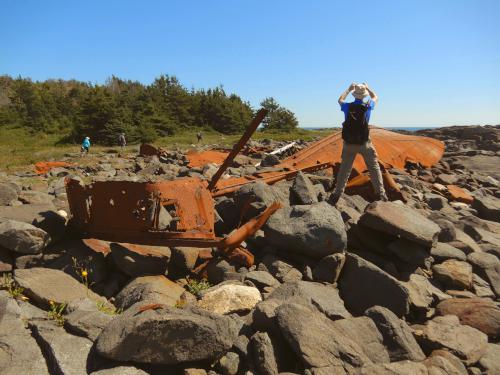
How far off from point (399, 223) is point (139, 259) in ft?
8.42

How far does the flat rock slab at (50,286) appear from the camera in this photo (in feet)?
9.42

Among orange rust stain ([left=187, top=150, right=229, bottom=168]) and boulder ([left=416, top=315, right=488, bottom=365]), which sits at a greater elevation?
orange rust stain ([left=187, top=150, right=229, bottom=168])

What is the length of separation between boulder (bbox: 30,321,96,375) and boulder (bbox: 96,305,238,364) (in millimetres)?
125

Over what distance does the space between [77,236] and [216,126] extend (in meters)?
38.1

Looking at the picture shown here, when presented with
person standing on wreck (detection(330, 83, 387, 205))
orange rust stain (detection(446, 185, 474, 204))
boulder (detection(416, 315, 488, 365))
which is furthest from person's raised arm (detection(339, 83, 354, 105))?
orange rust stain (detection(446, 185, 474, 204))

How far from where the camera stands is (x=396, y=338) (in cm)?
255

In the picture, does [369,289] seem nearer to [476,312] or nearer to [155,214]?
[476,312]

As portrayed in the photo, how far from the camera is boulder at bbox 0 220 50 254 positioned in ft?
10.9

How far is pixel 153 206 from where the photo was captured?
329cm

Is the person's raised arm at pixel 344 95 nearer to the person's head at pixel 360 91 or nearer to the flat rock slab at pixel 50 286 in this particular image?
the person's head at pixel 360 91

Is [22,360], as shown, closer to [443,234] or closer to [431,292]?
[431,292]

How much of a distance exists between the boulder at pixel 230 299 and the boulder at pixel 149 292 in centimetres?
25

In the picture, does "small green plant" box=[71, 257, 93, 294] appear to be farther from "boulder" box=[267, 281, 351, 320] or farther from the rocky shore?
"boulder" box=[267, 281, 351, 320]

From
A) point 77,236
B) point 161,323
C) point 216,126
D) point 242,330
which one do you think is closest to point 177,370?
point 161,323
